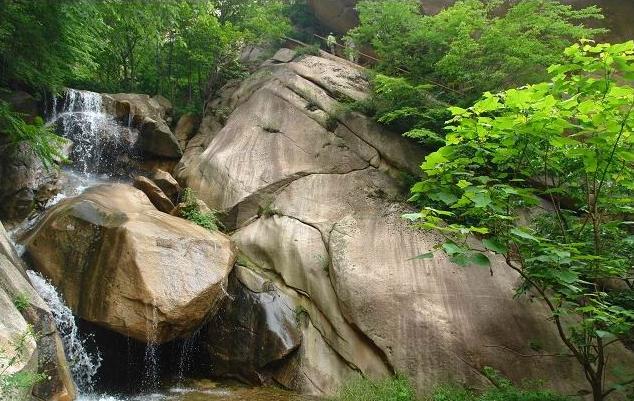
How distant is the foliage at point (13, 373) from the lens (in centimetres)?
362

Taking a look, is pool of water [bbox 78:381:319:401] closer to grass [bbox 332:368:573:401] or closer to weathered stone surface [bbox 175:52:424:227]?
grass [bbox 332:368:573:401]

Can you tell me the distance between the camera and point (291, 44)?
17.8 m

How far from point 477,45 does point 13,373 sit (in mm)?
9645

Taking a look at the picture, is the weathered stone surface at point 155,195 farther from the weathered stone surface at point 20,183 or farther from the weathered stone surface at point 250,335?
the weathered stone surface at point 250,335

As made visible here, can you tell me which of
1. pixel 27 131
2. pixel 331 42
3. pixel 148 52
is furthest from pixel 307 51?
pixel 27 131

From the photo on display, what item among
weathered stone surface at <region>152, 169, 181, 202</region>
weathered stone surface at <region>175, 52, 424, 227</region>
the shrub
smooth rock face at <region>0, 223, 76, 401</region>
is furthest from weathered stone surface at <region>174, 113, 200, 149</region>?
smooth rock face at <region>0, 223, 76, 401</region>

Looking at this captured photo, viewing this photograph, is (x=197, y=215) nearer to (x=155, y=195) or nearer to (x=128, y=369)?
(x=155, y=195)

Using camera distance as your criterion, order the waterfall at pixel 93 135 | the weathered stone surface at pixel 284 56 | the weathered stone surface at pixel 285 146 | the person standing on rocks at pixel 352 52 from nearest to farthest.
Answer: the weathered stone surface at pixel 285 146, the waterfall at pixel 93 135, the weathered stone surface at pixel 284 56, the person standing on rocks at pixel 352 52

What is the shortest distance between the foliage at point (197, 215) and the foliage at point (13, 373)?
4.96m

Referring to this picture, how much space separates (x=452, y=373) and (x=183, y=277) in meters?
4.73

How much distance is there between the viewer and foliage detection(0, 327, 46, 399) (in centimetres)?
362

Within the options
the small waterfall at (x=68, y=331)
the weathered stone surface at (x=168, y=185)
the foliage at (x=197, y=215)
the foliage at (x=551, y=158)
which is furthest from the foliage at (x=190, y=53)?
the foliage at (x=551, y=158)

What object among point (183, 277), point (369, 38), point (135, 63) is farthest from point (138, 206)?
point (135, 63)

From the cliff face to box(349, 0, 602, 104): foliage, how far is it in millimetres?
2833
